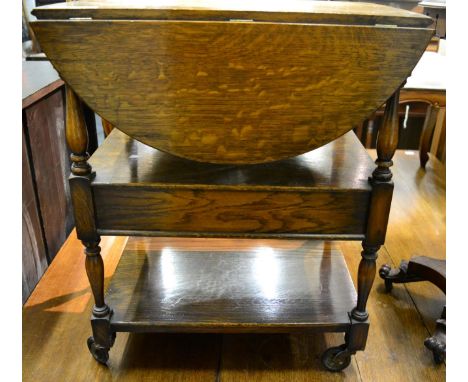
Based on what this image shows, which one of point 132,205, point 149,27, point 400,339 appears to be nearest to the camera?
point 149,27

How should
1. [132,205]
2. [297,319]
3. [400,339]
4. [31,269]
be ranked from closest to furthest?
[132,205], [297,319], [400,339], [31,269]

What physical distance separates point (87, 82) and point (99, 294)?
535 millimetres

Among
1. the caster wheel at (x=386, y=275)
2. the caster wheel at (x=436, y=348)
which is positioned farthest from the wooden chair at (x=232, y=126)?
the caster wheel at (x=386, y=275)

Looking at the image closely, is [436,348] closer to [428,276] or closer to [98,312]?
[428,276]

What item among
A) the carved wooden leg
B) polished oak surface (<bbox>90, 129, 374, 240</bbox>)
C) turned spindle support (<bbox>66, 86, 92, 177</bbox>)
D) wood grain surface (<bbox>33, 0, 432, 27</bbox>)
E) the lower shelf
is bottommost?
the lower shelf

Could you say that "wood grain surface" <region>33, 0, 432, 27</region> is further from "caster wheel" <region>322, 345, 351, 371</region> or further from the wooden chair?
"caster wheel" <region>322, 345, 351, 371</region>

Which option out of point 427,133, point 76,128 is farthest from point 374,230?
point 427,133

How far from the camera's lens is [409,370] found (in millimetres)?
1269

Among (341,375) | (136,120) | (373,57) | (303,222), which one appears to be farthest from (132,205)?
(341,375)

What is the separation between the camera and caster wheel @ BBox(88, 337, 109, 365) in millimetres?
1232

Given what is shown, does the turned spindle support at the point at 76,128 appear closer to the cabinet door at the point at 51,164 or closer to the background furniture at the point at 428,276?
the cabinet door at the point at 51,164

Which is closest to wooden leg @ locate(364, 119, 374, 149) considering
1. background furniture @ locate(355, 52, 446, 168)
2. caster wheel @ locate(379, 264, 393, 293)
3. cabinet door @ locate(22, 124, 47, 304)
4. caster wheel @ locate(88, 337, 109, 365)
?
background furniture @ locate(355, 52, 446, 168)

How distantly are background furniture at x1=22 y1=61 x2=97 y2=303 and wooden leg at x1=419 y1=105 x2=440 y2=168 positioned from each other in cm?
165

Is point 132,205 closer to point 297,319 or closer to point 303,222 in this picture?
point 303,222
